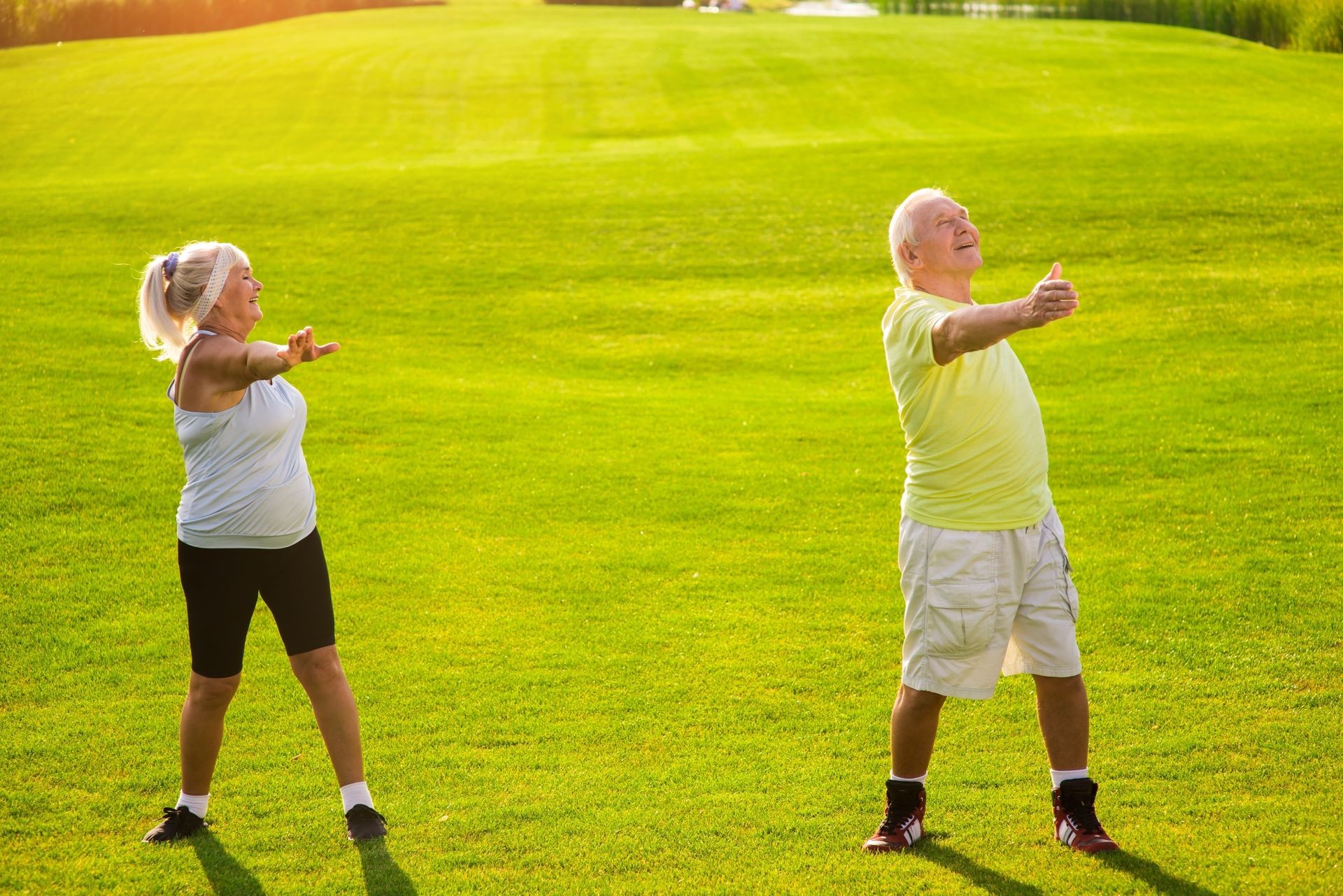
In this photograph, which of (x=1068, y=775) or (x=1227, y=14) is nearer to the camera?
(x=1068, y=775)

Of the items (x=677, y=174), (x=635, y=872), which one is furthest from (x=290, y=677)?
(x=677, y=174)

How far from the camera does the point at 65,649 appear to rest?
609cm

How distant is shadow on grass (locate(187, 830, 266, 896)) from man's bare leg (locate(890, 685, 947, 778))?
91.9 inches

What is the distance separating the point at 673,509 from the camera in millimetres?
8336

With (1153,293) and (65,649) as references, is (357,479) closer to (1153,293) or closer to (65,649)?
(65,649)

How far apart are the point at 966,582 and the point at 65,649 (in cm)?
485

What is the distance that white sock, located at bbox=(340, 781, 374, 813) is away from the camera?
4363 mm

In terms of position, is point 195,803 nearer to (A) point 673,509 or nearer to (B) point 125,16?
(A) point 673,509

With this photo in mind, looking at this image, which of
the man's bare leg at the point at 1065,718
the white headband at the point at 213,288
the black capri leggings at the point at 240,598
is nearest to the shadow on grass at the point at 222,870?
the black capri leggings at the point at 240,598

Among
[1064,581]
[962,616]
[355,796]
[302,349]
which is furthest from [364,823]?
[1064,581]

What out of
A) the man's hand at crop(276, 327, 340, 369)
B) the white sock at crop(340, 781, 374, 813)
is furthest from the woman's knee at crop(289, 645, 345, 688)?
the man's hand at crop(276, 327, 340, 369)

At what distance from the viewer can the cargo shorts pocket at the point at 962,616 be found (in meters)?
3.96

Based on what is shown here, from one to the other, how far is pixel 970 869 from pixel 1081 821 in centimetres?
45

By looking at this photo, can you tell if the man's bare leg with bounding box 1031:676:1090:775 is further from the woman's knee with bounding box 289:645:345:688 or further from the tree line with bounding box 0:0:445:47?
the tree line with bounding box 0:0:445:47
